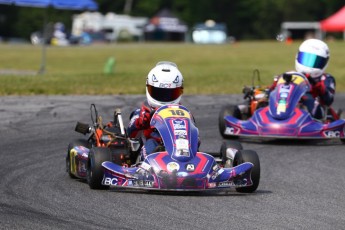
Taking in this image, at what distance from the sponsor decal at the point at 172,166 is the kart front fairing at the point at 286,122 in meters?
4.09

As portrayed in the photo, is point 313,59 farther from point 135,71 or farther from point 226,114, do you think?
point 135,71

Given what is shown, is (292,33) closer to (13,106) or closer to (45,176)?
(13,106)

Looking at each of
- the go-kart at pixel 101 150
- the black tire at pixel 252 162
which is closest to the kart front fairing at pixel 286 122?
the go-kart at pixel 101 150

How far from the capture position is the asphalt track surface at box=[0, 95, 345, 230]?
634cm

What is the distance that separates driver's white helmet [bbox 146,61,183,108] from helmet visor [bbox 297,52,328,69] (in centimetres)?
456

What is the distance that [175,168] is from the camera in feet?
24.6

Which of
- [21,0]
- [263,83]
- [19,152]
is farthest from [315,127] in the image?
[21,0]

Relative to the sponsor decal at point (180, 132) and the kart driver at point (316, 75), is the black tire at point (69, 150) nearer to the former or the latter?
→ the sponsor decal at point (180, 132)

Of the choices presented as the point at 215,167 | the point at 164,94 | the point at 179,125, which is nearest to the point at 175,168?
the point at 215,167

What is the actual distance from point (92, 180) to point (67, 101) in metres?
8.11

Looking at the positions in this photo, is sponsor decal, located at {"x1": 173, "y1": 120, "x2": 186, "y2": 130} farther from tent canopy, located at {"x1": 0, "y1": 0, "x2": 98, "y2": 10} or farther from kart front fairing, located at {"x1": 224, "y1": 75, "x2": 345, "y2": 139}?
tent canopy, located at {"x1": 0, "y1": 0, "x2": 98, "y2": 10}

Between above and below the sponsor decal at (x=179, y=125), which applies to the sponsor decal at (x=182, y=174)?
below

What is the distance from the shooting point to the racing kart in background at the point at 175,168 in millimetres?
7457

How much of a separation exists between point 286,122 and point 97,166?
172 inches
